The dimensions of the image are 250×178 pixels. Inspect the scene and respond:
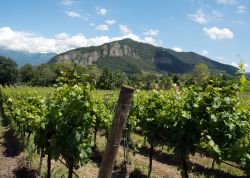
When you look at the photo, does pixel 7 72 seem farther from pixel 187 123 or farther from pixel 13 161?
pixel 187 123

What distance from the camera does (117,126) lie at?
366 centimetres

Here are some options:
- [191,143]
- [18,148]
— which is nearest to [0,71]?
[18,148]

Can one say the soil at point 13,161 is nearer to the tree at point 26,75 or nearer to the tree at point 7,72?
the tree at point 7,72

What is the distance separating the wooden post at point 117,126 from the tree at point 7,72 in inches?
3523

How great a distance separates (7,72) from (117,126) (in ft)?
297

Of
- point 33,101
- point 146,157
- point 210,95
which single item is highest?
point 210,95

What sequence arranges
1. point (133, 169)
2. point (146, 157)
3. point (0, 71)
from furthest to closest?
1. point (0, 71)
2. point (146, 157)
3. point (133, 169)

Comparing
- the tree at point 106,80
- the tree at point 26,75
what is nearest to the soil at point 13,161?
the tree at point 106,80

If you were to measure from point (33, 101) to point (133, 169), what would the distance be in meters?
4.94

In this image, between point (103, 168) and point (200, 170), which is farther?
point (200, 170)

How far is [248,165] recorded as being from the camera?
19.1 ft

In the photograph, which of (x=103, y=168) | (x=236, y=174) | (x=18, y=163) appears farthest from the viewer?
(x=236, y=174)

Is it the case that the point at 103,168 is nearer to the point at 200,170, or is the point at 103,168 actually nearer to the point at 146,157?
the point at 200,170

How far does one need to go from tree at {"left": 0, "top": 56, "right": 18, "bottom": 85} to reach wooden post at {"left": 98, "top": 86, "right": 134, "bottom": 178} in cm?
8947
